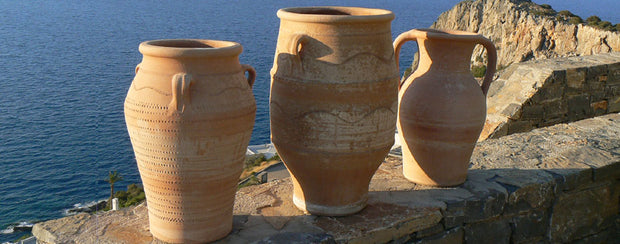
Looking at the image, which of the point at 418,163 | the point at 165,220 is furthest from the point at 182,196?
the point at 418,163

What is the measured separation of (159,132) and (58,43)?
68.5 metres

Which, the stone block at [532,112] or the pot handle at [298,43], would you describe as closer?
the pot handle at [298,43]

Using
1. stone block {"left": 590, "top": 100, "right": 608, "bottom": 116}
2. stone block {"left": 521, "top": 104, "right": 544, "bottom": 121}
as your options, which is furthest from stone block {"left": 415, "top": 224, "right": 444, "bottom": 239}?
stone block {"left": 590, "top": 100, "right": 608, "bottom": 116}

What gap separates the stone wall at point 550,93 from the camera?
5926 mm

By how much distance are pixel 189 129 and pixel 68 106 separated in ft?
142

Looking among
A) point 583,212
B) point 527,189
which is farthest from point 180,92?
point 583,212

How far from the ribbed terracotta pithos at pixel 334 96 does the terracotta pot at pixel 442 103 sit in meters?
0.46

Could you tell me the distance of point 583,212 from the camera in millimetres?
4023

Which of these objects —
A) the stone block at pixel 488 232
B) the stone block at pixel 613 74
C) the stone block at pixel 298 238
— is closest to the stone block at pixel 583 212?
the stone block at pixel 488 232

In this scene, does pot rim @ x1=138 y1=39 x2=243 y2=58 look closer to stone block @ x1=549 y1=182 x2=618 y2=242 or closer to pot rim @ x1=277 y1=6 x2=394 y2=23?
pot rim @ x1=277 y1=6 x2=394 y2=23

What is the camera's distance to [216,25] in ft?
266

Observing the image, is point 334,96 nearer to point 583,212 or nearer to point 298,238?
point 298,238

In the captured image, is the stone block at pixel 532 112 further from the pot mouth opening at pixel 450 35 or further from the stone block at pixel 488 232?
the pot mouth opening at pixel 450 35

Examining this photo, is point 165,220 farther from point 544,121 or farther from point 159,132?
point 544,121
